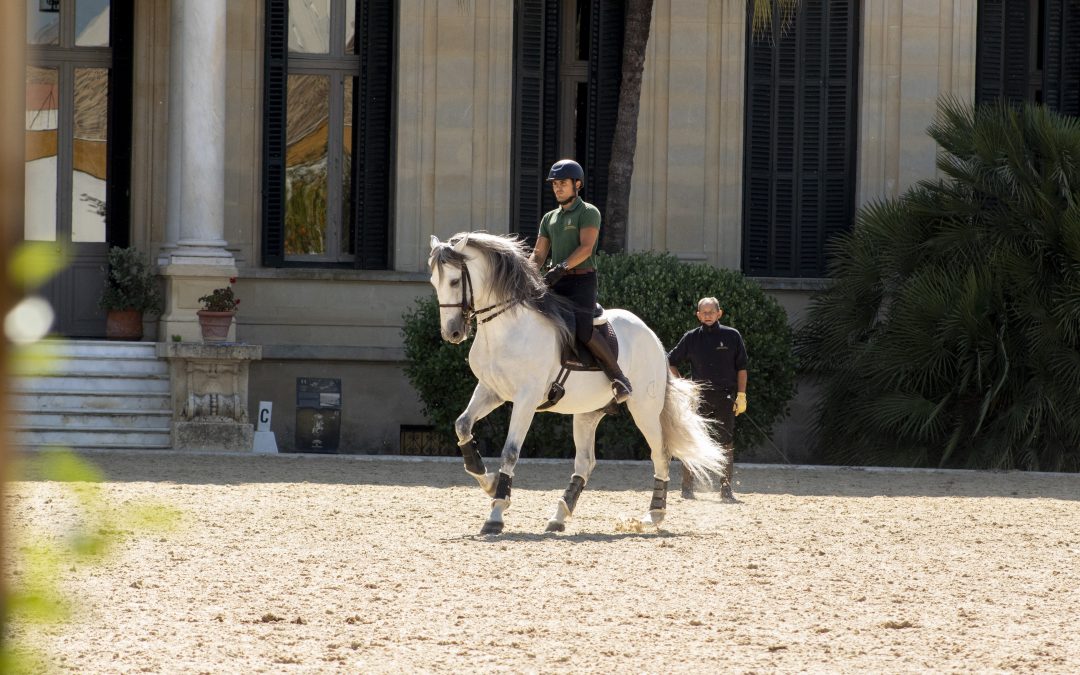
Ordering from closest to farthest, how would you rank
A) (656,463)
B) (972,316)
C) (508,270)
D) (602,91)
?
(508,270) < (656,463) < (972,316) < (602,91)

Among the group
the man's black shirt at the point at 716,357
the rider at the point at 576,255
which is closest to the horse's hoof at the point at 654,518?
the rider at the point at 576,255

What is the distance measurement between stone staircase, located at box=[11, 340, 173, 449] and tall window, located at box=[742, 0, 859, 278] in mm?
7221

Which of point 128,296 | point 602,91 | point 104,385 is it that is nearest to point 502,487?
point 104,385

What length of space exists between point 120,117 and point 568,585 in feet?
40.3

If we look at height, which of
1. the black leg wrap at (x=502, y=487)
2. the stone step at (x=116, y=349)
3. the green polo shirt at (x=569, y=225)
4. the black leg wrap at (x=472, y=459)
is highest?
the green polo shirt at (x=569, y=225)

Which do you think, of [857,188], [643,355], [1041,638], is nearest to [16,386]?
[1041,638]

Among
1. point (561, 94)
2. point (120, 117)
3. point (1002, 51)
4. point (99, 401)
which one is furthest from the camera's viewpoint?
point (1002, 51)

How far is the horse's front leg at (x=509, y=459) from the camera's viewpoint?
8852 mm

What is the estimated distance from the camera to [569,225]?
30.0ft

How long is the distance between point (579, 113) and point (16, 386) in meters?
17.7

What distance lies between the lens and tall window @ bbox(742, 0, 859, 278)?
18.5 metres

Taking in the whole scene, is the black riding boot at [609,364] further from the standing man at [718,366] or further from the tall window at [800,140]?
the tall window at [800,140]

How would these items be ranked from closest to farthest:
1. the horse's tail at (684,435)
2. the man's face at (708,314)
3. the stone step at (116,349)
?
the horse's tail at (684,435)
the man's face at (708,314)
the stone step at (116,349)

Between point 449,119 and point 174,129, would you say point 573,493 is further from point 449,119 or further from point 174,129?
point 449,119
